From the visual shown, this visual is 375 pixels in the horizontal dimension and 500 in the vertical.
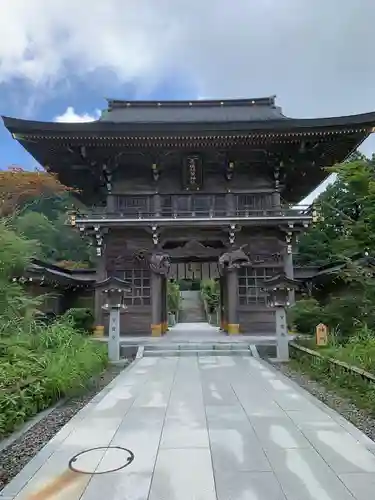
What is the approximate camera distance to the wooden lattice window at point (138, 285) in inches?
562

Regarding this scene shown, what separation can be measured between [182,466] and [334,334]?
21.6ft

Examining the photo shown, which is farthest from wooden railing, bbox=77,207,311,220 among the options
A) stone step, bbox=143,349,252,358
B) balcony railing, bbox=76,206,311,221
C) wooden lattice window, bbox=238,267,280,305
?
stone step, bbox=143,349,252,358

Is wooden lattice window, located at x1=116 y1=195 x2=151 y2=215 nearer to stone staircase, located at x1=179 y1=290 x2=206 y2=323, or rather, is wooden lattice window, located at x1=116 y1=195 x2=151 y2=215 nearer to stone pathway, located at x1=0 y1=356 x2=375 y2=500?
stone pathway, located at x1=0 y1=356 x2=375 y2=500

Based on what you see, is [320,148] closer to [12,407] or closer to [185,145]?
[185,145]

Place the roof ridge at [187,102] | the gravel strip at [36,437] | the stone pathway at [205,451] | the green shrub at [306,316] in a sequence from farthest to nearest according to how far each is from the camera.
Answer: the roof ridge at [187,102] → the green shrub at [306,316] → the gravel strip at [36,437] → the stone pathway at [205,451]

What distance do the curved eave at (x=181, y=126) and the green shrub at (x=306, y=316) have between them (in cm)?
581

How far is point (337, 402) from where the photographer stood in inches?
225

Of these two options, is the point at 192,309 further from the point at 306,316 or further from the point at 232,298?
the point at 306,316

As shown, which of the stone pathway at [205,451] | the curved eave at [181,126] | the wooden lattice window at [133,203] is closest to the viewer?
the stone pathway at [205,451]

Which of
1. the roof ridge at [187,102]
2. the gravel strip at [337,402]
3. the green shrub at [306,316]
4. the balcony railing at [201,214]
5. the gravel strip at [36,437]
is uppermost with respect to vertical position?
the roof ridge at [187,102]

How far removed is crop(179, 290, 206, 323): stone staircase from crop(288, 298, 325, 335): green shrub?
62.9 feet

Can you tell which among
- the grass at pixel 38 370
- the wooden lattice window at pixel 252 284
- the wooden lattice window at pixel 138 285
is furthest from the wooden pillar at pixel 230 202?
the grass at pixel 38 370

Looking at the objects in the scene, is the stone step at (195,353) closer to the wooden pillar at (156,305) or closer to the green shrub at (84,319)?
the wooden pillar at (156,305)

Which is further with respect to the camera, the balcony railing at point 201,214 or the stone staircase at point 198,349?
the balcony railing at point 201,214
